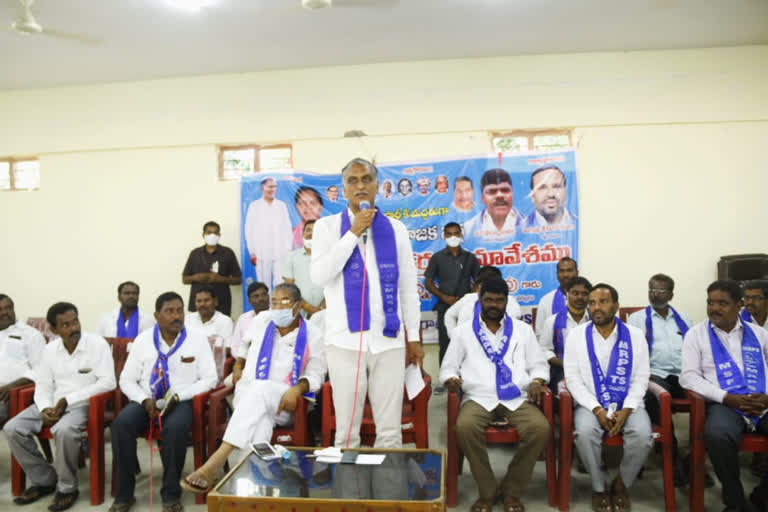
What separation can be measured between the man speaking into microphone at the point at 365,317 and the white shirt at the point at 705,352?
5.93 ft

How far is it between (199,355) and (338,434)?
53.8 inches

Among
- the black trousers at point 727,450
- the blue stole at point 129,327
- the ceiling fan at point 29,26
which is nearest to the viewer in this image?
the black trousers at point 727,450

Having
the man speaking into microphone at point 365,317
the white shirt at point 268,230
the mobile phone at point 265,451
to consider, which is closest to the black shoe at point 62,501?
the mobile phone at point 265,451

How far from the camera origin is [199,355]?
3.58 m

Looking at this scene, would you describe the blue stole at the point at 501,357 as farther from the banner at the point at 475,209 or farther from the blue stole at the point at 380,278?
the banner at the point at 475,209

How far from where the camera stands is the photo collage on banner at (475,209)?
19.2ft

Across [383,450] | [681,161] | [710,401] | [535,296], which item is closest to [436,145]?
[535,296]

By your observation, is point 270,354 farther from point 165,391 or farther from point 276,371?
point 165,391

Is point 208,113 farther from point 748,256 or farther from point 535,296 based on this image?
point 748,256

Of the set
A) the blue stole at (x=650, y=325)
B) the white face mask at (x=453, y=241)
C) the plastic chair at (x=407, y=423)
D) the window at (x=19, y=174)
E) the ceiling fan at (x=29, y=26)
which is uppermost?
the ceiling fan at (x=29, y=26)

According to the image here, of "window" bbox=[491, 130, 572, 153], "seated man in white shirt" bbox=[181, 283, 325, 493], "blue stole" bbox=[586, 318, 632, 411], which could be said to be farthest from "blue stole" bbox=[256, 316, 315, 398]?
"window" bbox=[491, 130, 572, 153]

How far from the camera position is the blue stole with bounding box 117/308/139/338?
16.5 ft

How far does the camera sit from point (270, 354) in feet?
11.3

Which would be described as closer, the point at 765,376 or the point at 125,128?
the point at 765,376
